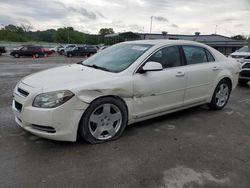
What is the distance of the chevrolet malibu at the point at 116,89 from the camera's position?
3305 millimetres

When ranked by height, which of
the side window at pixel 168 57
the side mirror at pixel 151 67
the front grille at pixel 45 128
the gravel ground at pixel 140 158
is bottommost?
the gravel ground at pixel 140 158

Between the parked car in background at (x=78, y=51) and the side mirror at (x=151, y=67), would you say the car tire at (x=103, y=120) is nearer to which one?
the side mirror at (x=151, y=67)

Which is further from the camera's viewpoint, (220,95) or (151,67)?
(220,95)

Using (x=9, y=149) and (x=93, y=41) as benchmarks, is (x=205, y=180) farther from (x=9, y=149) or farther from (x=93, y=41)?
(x=93, y=41)

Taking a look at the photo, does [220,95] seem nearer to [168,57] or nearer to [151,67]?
[168,57]

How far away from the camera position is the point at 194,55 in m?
4.94

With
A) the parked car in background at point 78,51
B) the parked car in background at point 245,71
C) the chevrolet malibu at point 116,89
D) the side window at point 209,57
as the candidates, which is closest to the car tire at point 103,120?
the chevrolet malibu at point 116,89

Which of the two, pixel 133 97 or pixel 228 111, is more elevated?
pixel 133 97

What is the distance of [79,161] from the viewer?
10.4 ft

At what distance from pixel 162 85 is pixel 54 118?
189 centimetres

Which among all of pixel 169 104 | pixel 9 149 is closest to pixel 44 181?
pixel 9 149

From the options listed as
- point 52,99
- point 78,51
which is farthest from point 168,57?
point 78,51

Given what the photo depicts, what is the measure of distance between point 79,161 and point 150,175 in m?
0.93

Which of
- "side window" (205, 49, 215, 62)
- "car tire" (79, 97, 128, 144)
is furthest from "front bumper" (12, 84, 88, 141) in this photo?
"side window" (205, 49, 215, 62)
